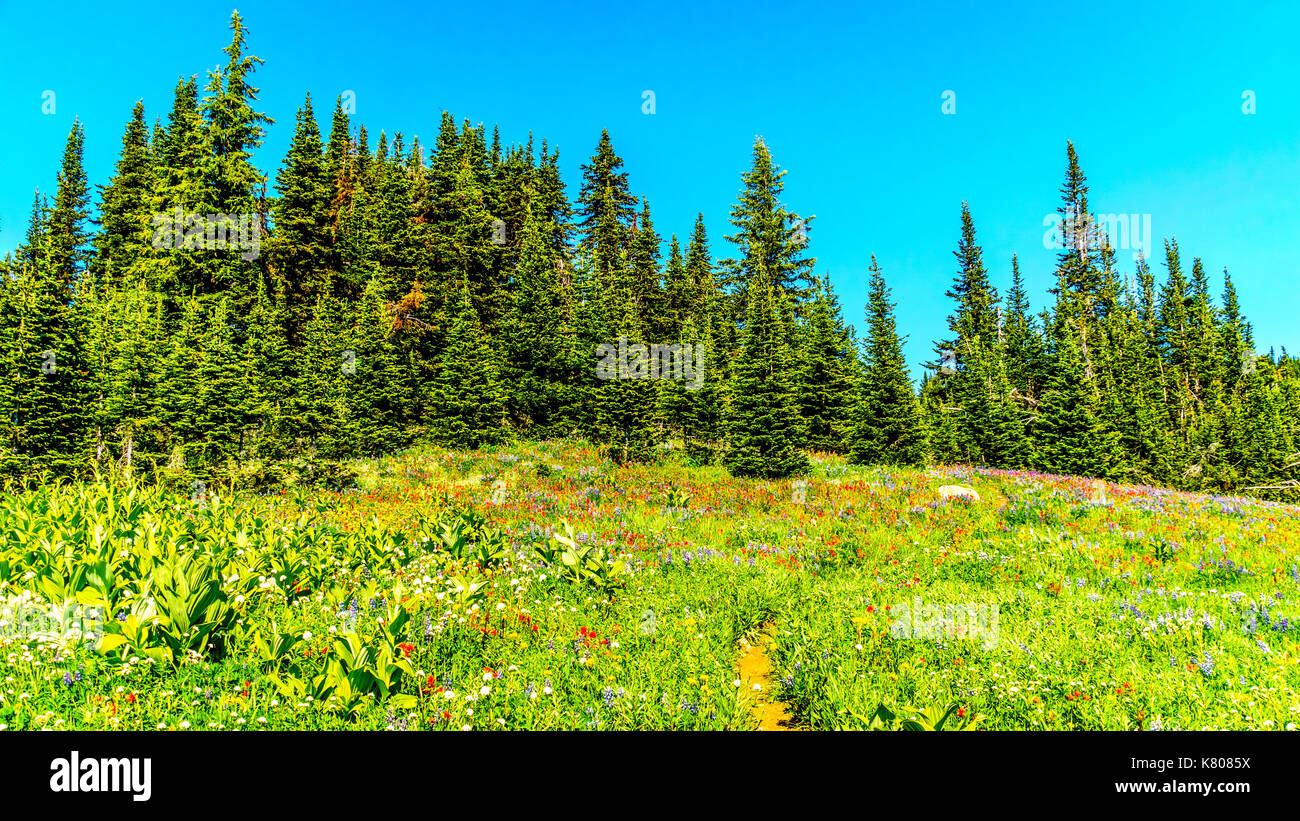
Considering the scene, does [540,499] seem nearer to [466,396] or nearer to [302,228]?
[466,396]

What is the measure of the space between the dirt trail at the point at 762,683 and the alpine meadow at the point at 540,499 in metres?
0.06

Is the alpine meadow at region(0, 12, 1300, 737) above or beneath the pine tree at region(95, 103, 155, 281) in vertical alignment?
beneath

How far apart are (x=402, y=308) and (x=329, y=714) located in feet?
89.8

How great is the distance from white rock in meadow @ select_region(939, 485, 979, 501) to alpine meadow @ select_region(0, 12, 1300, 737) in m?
0.10

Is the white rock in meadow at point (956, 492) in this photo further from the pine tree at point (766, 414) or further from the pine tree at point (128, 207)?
the pine tree at point (128, 207)

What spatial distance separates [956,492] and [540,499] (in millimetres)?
10840

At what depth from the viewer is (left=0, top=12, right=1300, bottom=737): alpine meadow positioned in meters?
4.30

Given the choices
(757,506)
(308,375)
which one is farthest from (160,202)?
(757,506)

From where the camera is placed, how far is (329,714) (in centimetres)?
382

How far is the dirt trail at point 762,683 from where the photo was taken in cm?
476

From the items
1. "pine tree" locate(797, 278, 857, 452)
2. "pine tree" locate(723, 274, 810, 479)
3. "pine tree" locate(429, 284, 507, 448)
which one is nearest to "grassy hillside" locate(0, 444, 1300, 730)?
"pine tree" locate(723, 274, 810, 479)

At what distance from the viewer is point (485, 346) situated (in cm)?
2478

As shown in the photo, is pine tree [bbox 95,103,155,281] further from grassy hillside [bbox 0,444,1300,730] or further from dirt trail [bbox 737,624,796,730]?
dirt trail [bbox 737,624,796,730]

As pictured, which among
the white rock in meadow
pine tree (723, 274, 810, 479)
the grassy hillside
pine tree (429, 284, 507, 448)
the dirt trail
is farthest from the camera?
pine tree (429, 284, 507, 448)
